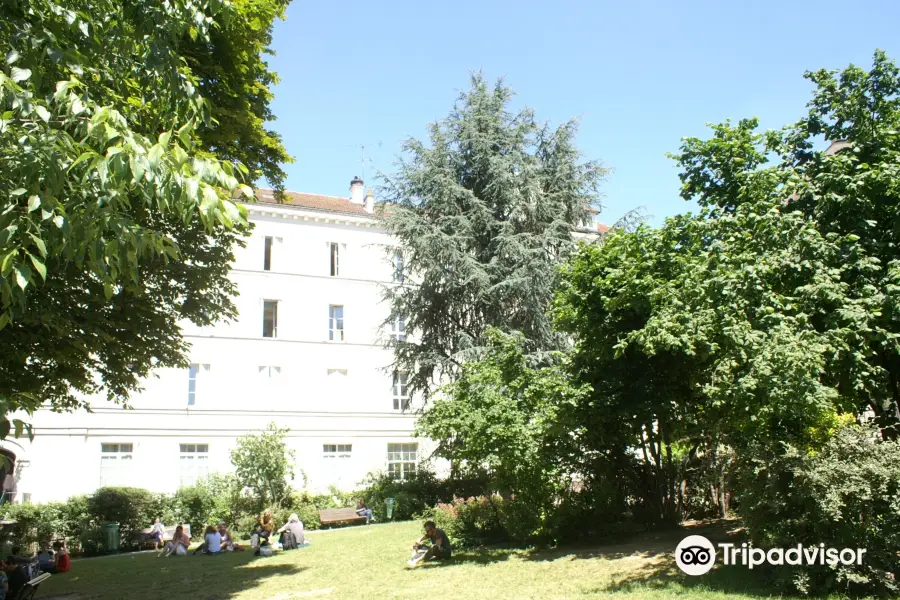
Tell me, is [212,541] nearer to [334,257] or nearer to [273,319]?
[273,319]

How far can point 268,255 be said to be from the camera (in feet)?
115

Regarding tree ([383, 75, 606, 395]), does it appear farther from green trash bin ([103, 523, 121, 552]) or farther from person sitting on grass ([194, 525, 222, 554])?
green trash bin ([103, 523, 121, 552])

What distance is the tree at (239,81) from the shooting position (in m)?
12.9

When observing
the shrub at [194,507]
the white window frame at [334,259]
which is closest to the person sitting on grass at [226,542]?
the shrub at [194,507]

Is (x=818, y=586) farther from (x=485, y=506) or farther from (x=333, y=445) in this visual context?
(x=333, y=445)

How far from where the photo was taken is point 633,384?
14.6 metres

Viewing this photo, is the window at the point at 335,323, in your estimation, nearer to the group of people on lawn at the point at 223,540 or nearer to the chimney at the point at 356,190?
the chimney at the point at 356,190

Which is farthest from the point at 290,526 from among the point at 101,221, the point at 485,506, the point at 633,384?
the point at 101,221

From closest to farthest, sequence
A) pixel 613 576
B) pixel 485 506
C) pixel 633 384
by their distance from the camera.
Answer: pixel 613 576 < pixel 633 384 < pixel 485 506

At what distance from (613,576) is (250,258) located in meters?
26.5

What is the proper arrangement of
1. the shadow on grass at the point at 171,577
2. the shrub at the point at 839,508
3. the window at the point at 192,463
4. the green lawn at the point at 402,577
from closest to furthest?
the shrub at the point at 839,508
the green lawn at the point at 402,577
the shadow on grass at the point at 171,577
the window at the point at 192,463

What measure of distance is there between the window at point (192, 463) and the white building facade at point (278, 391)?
4cm

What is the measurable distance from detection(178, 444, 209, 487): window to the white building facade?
0.04m

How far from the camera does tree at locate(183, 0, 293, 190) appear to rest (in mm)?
12875
